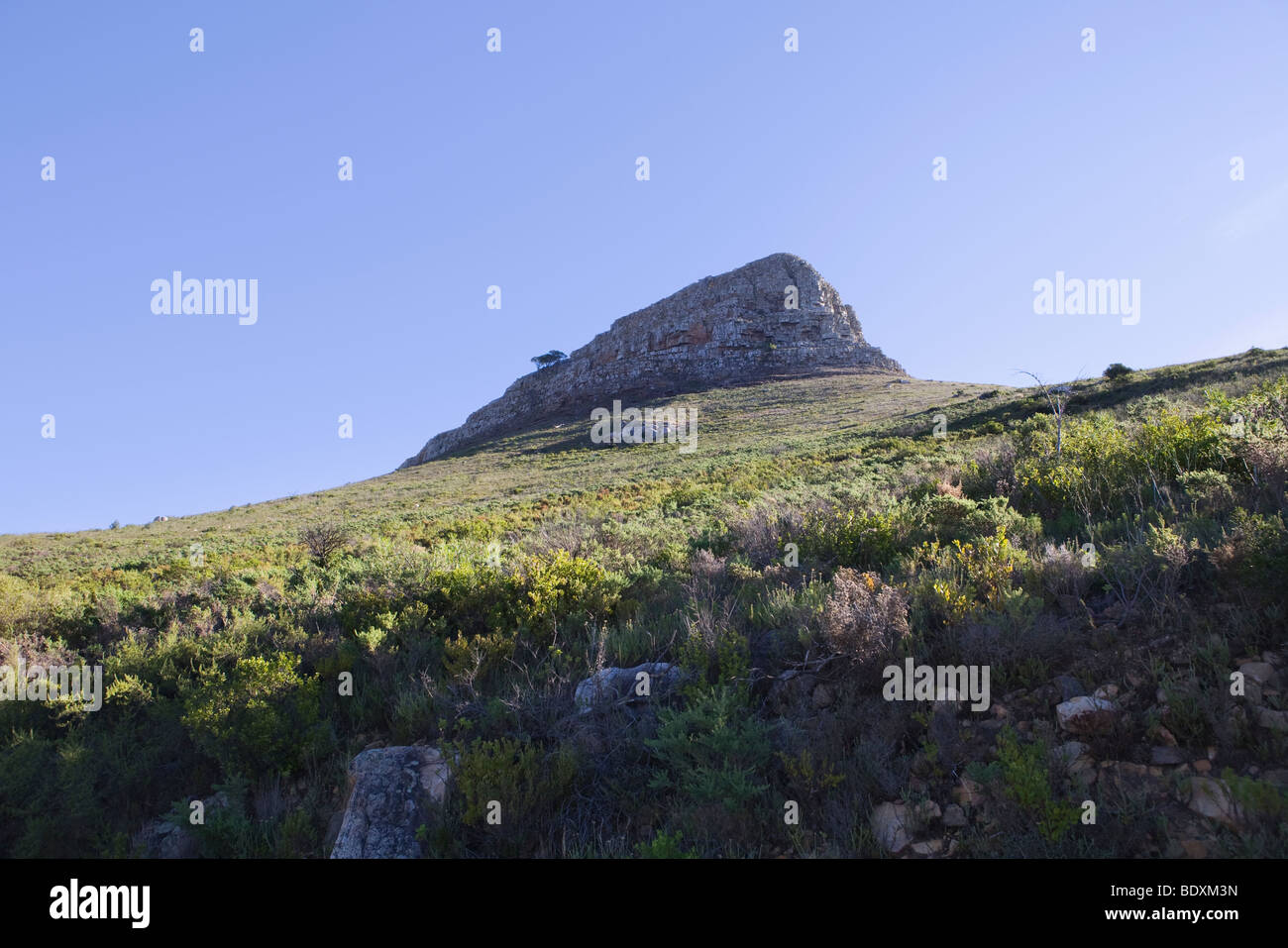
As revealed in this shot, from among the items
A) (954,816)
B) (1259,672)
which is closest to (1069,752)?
(954,816)

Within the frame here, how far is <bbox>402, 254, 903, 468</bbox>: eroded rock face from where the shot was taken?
222 feet

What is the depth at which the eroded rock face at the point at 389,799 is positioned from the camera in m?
3.60

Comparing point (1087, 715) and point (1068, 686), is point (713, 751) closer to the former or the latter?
point (1087, 715)

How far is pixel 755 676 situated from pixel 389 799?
2.65 meters

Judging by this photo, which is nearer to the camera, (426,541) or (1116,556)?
(1116,556)

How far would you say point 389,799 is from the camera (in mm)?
3848

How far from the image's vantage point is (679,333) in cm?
7419

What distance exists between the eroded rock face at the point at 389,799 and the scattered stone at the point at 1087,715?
379 cm
